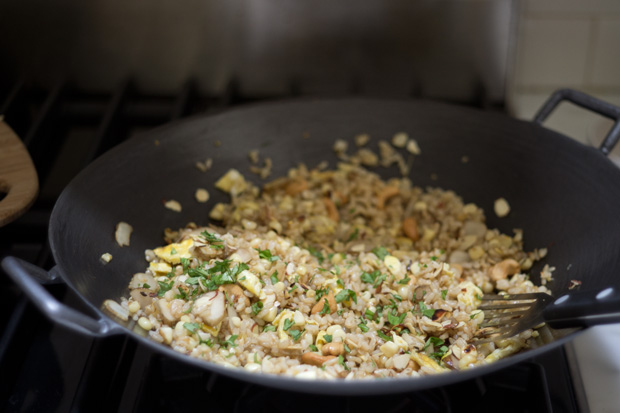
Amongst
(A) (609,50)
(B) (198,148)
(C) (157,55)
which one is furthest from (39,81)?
(A) (609,50)

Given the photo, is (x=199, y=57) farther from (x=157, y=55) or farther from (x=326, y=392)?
(x=326, y=392)

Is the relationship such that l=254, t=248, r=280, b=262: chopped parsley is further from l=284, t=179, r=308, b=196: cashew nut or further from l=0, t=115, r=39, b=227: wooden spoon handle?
l=0, t=115, r=39, b=227: wooden spoon handle

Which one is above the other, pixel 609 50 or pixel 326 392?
pixel 609 50

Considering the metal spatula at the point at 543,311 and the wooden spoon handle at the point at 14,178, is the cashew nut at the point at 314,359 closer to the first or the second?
the metal spatula at the point at 543,311

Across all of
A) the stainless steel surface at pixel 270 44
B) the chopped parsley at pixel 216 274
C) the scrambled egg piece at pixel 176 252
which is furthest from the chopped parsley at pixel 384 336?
the stainless steel surface at pixel 270 44

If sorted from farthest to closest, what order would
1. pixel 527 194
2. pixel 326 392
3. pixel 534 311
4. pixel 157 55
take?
pixel 157 55
pixel 527 194
pixel 534 311
pixel 326 392

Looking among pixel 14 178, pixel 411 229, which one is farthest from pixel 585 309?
pixel 14 178

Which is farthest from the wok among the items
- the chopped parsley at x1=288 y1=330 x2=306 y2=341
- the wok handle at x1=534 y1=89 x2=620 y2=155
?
the chopped parsley at x1=288 y1=330 x2=306 y2=341
